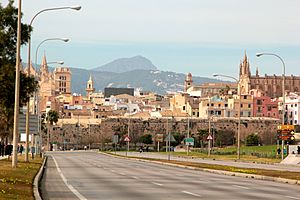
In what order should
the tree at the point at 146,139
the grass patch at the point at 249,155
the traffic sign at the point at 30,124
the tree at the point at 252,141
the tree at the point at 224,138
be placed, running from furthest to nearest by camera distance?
the tree at the point at 146,139, the tree at the point at 224,138, the tree at the point at 252,141, the grass patch at the point at 249,155, the traffic sign at the point at 30,124

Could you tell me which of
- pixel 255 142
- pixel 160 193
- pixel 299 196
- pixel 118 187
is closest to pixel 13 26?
pixel 118 187

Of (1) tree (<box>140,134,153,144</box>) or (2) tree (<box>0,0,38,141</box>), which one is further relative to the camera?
(1) tree (<box>140,134,153,144</box>)

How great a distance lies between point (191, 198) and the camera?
77.5 feet

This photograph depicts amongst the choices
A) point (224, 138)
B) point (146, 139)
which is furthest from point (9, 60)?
point (146, 139)

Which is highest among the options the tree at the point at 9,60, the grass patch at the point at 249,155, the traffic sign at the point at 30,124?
the tree at the point at 9,60

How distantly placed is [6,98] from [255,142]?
124543 millimetres

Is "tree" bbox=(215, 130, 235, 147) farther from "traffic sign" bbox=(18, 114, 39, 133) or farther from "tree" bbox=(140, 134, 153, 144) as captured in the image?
"traffic sign" bbox=(18, 114, 39, 133)

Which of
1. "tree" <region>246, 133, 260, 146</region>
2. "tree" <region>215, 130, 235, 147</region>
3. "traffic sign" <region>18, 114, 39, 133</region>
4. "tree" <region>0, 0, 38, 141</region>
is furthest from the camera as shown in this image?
"tree" <region>215, 130, 235, 147</region>

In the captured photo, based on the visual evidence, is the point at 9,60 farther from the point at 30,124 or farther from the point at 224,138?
the point at 224,138

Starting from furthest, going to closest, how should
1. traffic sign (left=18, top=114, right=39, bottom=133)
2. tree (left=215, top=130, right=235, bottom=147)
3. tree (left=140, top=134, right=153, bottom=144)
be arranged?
tree (left=140, top=134, right=153, bottom=144) → tree (left=215, top=130, right=235, bottom=147) → traffic sign (left=18, top=114, right=39, bottom=133)

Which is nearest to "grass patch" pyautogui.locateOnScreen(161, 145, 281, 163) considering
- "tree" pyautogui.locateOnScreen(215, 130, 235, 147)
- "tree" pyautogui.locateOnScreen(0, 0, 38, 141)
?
"tree" pyautogui.locateOnScreen(0, 0, 38, 141)

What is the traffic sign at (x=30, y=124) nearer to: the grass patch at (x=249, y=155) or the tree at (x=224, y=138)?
the grass patch at (x=249, y=155)

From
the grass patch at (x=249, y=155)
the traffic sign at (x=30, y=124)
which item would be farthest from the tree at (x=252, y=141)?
the traffic sign at (x=30, y=124)

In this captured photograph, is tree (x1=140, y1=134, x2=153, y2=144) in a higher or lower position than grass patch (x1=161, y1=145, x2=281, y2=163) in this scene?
higher
